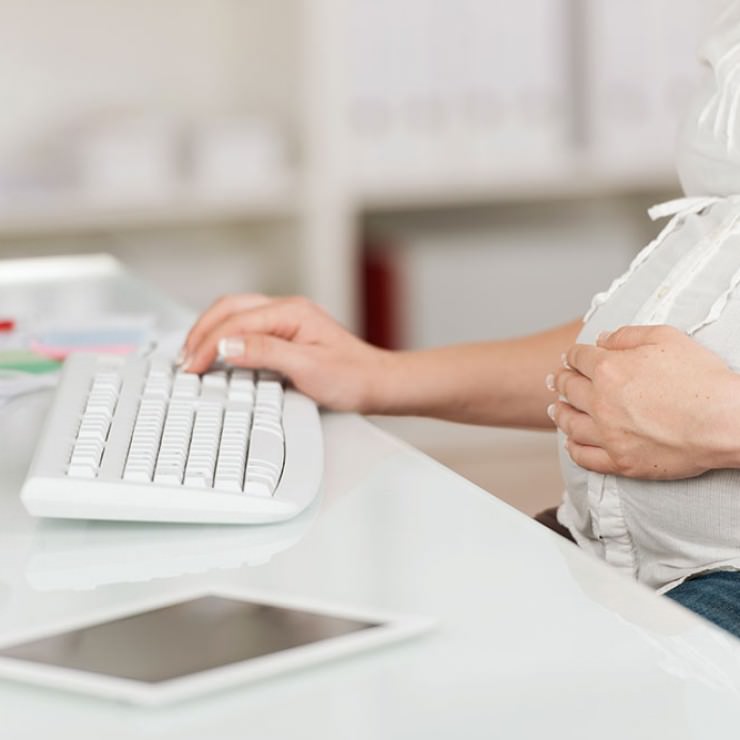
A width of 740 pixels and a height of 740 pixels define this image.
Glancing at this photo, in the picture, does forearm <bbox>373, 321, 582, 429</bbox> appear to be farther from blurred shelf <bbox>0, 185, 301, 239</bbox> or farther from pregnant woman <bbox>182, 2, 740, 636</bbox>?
blurred shelf <bbox>0, 185, 301, 239</bbox>

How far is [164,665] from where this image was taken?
1.77 ft

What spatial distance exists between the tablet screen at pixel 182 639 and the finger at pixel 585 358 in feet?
1.22

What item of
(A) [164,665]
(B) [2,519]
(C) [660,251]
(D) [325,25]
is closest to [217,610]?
(A) [164,665]

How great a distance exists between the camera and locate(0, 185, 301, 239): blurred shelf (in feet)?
8.45

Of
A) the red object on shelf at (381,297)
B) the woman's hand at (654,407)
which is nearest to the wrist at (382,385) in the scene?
the woman's hand at (654,407)

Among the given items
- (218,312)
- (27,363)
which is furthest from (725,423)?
(27,363)

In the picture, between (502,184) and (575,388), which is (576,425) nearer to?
(575,388)

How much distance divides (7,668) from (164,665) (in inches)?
2.4

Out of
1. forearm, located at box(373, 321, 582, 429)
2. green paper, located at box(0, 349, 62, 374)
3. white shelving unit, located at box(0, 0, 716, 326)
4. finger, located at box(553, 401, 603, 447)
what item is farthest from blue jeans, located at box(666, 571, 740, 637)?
white shelving unit, located at box(0, 0, 716, 326)

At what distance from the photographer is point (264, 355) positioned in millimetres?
1041

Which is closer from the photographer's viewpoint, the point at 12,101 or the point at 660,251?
the point at 660,251

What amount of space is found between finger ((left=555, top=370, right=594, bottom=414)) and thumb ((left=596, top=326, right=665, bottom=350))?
0.03 m

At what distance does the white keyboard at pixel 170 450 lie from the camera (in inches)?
29.3

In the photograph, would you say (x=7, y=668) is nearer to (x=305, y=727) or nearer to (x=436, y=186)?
(x=305, y=727)
